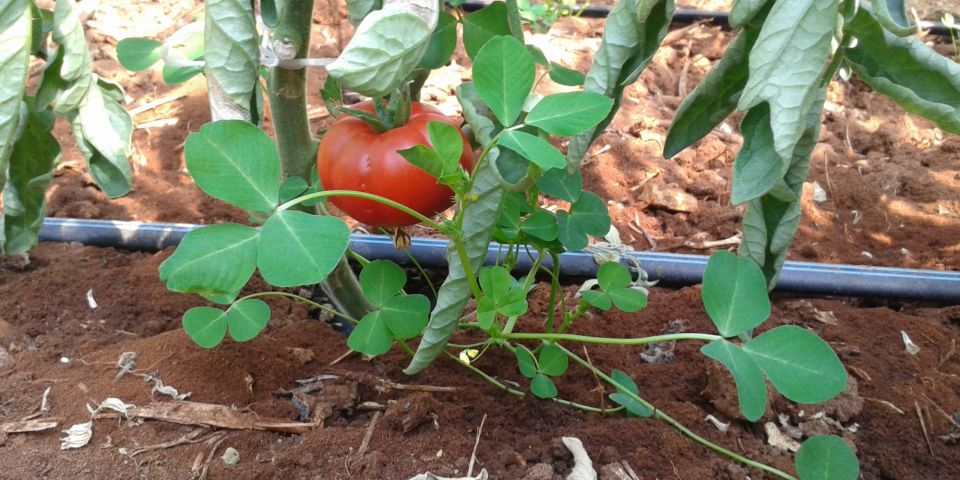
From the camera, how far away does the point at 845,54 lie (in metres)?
0.84

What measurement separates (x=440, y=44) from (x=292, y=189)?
1.01 ft

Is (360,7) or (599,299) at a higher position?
(360,7)

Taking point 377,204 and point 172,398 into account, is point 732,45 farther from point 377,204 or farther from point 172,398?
point 172,398

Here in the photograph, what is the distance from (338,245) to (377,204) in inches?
11.0

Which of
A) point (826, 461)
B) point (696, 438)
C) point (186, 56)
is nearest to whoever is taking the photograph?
point (826, 461)

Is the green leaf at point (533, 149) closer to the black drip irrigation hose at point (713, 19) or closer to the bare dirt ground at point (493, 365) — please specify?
the bare dirt ground at point (493, 365)

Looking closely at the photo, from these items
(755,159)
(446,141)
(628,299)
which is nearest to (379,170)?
(446,141)

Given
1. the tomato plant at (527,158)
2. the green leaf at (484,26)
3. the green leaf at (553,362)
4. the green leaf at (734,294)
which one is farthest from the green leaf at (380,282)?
the green leaf at (734,294)

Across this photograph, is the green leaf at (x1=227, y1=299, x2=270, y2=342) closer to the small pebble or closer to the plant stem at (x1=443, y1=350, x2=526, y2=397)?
the small pebble

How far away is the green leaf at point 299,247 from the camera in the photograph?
2.56 feet

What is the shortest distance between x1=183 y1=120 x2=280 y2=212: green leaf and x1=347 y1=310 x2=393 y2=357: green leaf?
29 centimetres

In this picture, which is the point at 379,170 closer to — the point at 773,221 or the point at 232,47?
the point at 232,47

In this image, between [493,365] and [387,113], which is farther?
[493,365]

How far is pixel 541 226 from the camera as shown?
42.6 inches
